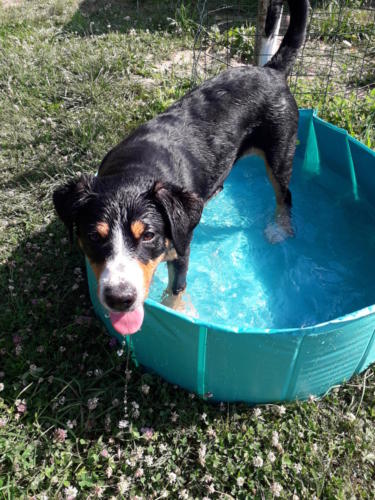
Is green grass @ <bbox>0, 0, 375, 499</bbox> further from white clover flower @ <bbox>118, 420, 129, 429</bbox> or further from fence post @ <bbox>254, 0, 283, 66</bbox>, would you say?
fence post @ <bbox>254, 0, 283, 66</bbox>

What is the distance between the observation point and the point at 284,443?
9.11 ft

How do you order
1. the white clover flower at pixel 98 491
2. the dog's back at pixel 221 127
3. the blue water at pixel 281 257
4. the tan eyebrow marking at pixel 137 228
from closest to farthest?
the white clover flower at pixel 98 491
the tan eyebrow marking at pixel 137 228
the dog's back at pixel 221 127
the blue water at pixel 281 257

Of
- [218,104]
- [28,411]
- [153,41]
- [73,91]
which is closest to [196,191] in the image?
[218,104]

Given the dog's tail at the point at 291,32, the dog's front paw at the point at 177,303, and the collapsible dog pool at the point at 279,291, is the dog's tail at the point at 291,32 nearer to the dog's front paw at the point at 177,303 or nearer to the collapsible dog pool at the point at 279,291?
the collapsible dog pool at the point at 279,291

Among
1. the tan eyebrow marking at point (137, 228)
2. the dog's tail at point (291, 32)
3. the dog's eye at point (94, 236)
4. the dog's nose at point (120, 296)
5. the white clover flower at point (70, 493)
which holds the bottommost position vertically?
the white clover flower at point (70, 493)

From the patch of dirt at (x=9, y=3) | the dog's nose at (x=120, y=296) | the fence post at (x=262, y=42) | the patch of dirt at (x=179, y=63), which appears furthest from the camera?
the patch of dirt at (x=9, y=3)

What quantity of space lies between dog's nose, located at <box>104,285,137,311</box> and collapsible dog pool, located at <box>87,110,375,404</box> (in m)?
0.23

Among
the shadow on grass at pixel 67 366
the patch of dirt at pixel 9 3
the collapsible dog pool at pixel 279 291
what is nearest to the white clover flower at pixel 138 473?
the shadow on grass at pixel 67 366

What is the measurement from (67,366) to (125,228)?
112 centimetres

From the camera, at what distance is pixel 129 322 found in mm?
2662

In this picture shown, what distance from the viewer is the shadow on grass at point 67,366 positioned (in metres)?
2.86

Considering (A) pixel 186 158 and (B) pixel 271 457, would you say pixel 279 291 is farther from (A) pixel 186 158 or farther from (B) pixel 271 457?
(B) pixel 271 457

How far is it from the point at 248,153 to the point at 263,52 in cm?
179

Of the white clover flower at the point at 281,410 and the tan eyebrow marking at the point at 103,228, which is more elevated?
the tan eyebrow marking at the point at 103,228
